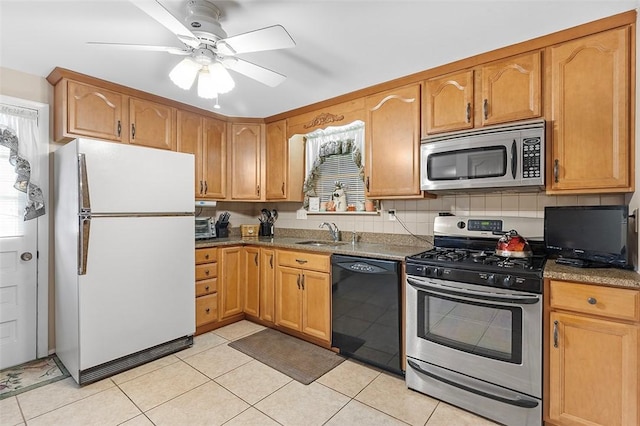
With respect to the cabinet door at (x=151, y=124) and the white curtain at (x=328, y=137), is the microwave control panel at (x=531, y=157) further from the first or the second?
the cabinet door at (x=151, y=124)

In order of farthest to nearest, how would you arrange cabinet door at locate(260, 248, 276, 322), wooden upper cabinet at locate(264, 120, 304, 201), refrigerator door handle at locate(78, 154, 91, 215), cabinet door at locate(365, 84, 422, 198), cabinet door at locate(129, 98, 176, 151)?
wooden upper cabinet at locate(264, 120, 304, 201)
cabinet door at locate(260, 248, 276, 322)
cabinet door at locate(129, 98, 176, 151)
cabinet door at locate(365, 84, 422, 198)
refrigerator door handle at locate(78, 154, 91, 215)

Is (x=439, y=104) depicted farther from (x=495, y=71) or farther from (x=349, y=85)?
(x=349, y=85)

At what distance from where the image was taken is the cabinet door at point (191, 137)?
3.25m

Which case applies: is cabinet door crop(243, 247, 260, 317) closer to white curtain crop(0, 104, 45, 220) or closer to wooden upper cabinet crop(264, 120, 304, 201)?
wooden upper cabinet crop(264, 120, 304, 201)

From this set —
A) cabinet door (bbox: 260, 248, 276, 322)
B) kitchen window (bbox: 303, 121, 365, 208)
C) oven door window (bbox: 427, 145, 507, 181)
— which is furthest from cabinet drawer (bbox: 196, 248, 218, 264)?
oven door window (bbox: 427, 145, 507, 181)

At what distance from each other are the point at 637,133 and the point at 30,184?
425 centimetres

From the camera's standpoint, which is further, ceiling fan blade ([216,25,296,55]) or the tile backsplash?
the tile backsplash

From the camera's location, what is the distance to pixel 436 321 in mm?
2111

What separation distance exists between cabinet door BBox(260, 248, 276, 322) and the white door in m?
1.91

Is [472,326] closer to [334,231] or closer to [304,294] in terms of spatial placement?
[304,294]

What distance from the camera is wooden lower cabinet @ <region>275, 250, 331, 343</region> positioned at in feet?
9.11

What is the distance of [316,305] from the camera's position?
2840mm

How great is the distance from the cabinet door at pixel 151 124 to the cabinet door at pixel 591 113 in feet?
10.7

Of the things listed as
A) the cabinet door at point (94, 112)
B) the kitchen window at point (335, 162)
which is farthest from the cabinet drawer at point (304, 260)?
the cabinet door at point (94, 112)
